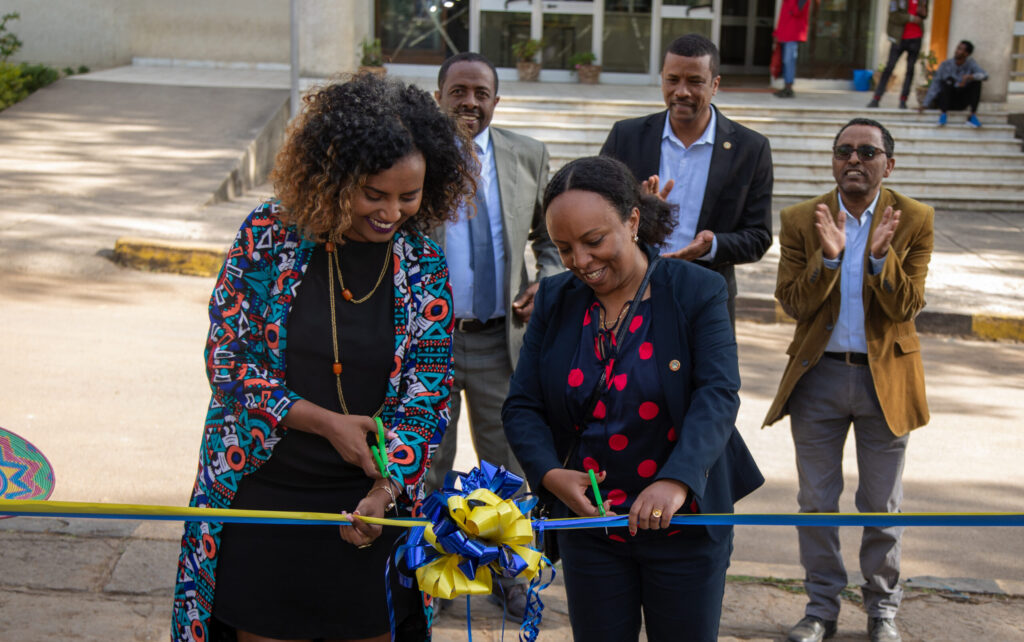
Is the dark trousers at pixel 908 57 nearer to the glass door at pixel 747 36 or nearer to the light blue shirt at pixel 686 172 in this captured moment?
the glass door at pixel 747 36

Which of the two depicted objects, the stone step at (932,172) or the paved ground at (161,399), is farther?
the stone step at (932,172)

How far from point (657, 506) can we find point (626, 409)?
30cm

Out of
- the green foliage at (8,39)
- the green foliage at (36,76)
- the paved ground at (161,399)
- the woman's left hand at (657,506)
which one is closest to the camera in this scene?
the woman's left hand at (657,506)

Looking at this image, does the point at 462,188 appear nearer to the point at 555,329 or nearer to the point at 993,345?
the point at 555,329

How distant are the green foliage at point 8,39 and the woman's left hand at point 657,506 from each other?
1813 centimetres

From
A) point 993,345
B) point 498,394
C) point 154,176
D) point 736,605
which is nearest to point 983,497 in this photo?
point 736,605

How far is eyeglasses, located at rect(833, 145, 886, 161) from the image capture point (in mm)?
3934

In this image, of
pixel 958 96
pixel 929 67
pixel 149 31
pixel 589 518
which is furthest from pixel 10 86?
pixel 589 518

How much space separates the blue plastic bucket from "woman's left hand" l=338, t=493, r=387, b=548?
18.9 metres

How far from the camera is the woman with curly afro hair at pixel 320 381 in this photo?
2703 mm

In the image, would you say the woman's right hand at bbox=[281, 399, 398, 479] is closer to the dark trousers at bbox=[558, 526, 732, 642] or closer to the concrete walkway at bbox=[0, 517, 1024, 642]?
the dark trousers at bbox=[558, 526, 732, 642]

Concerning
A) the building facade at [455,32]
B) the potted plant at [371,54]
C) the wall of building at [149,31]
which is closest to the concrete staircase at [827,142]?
the potted plant at [371,54]

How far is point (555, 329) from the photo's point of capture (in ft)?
9.63

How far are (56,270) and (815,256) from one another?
7.85m
